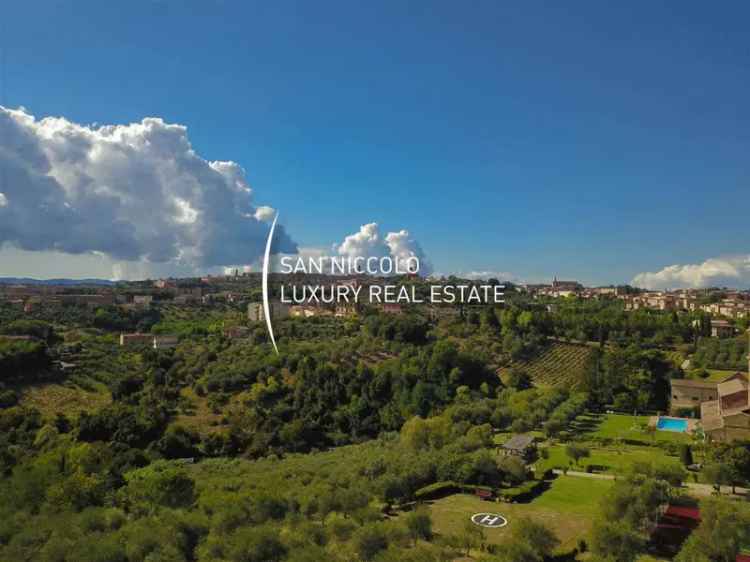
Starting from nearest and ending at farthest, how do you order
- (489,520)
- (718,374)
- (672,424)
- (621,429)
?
(489,520), (621,429), (672,424), (718,374)

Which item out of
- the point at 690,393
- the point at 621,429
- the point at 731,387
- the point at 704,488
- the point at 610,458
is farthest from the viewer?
the point at 690,393

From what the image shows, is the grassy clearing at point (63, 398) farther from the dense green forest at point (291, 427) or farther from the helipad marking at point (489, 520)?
the helipad marking at point (489, 520)

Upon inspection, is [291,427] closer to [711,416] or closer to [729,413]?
[729,413]

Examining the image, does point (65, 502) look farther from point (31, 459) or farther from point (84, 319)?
point (84, 319)

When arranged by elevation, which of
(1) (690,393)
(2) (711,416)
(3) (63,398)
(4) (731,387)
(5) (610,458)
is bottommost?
(3) (63,398)

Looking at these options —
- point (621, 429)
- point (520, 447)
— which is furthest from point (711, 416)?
point (520, 447)

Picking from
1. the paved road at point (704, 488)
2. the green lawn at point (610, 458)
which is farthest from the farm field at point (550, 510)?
the green lawn at point (610, 458)

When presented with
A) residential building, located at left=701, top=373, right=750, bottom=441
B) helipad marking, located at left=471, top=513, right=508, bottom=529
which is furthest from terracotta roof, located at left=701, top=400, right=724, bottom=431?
helipad marking, located at left=471, top=513, right=508, bottom=529
